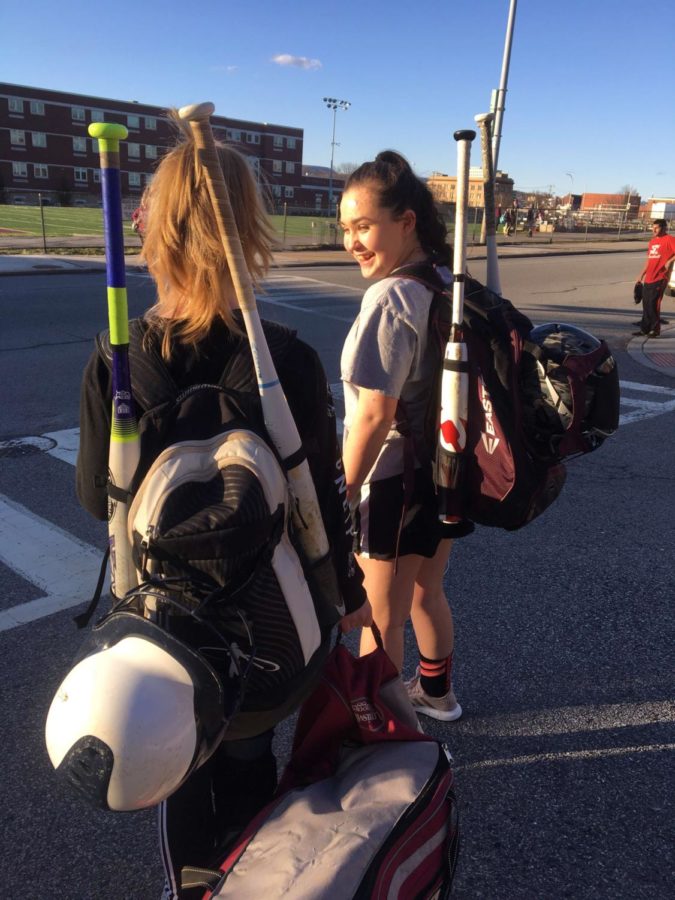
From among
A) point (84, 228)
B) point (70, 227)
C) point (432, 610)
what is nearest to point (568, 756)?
point (432, 610)

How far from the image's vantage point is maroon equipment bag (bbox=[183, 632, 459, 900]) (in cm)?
131

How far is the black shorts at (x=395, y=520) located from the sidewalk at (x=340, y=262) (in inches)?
30.3

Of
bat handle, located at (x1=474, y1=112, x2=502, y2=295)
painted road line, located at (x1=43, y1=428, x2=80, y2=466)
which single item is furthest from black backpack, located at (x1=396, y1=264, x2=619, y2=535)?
painted road line, located at (x1=43, y1=428, x2=80, y2=466)

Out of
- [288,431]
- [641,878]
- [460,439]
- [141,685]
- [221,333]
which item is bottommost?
[641,878]

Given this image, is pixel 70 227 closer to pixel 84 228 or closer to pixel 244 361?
pixel 84 228

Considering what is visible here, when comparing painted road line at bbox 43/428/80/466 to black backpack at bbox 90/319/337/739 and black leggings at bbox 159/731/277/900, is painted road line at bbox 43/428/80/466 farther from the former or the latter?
black backpack at bbox 90/319/337/739

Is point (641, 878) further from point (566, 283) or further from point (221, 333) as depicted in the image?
point (566, 283)

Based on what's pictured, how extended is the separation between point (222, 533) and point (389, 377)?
3.04ft

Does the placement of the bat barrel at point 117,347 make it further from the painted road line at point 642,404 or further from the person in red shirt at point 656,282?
the person in red shirt at point 656,282

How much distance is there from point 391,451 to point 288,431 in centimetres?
87

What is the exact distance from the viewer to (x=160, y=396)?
4.55 feet

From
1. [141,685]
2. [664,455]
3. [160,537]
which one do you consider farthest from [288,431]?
[664,455]

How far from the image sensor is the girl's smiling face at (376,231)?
83.8 inches

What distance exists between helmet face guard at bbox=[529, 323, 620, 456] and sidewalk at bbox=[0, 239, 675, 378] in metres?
0.77
